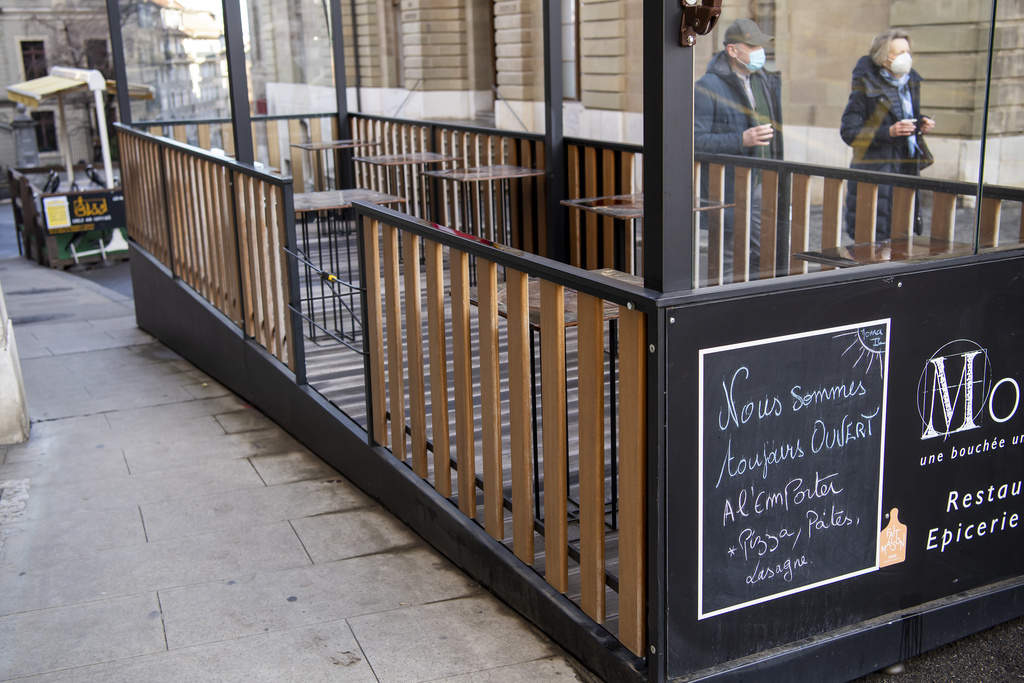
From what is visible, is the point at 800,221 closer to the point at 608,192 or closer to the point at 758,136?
the point at 758,136

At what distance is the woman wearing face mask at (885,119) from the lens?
10.3 feet

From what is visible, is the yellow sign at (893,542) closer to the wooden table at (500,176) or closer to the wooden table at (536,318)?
the wooden table at (536,318)

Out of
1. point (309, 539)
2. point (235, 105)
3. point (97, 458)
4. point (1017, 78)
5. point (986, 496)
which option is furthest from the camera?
point (235, 105)

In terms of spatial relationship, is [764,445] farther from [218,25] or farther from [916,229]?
[218,25]

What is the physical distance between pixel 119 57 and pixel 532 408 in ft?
25.1

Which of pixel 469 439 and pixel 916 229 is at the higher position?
pixel 916 229

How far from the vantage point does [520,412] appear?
345 centimetres

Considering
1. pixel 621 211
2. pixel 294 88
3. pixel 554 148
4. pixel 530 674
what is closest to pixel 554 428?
pixel 530 674

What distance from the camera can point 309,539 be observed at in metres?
4.57

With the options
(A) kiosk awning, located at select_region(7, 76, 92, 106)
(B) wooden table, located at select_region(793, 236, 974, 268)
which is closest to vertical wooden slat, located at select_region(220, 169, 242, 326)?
(B) wooden table, located at select_region(793, 236, 974, 268)

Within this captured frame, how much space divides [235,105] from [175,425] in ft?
7.37

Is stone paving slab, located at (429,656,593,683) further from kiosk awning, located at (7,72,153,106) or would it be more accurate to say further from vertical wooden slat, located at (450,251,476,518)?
kiosk awning, located at (7,72,153,106)

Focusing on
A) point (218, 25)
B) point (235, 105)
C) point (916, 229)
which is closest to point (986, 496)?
point (916, 229)

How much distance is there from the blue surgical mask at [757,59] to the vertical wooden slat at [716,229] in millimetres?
306
